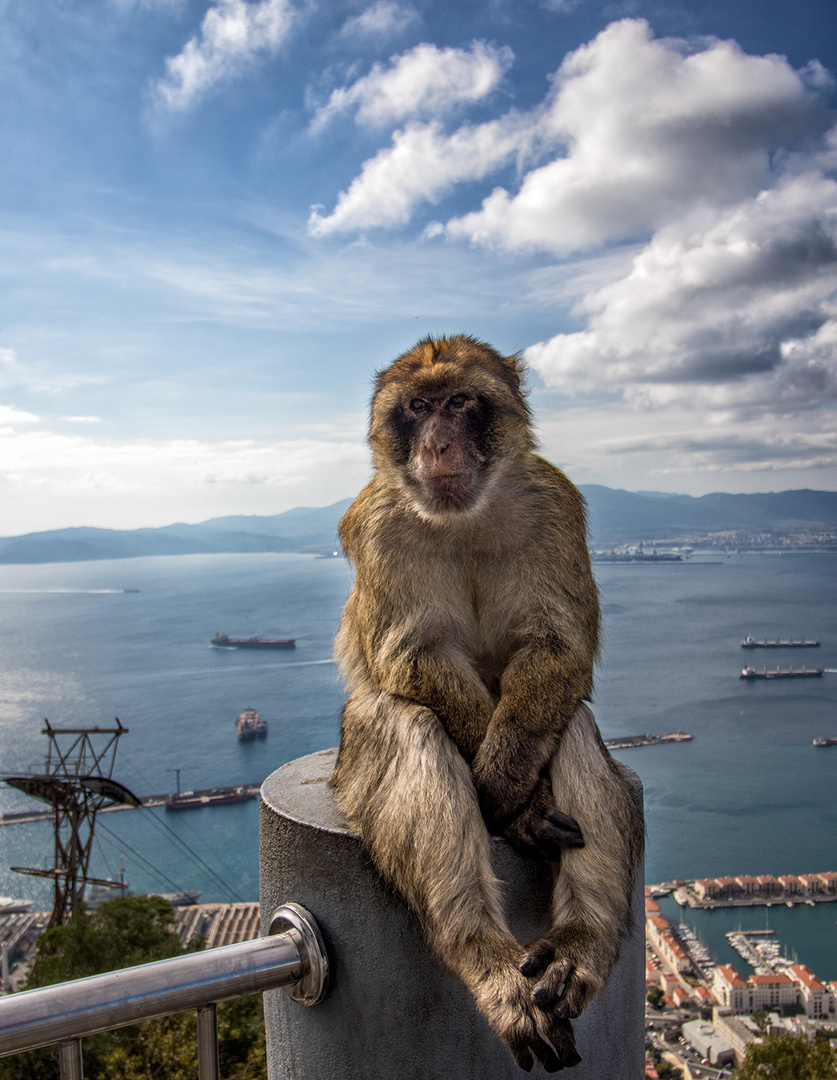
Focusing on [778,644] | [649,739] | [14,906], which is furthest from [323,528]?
[14,906]

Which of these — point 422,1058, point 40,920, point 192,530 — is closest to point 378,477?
point 422,1058

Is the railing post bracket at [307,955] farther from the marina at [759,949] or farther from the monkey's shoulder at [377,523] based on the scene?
the marina at [759,949]

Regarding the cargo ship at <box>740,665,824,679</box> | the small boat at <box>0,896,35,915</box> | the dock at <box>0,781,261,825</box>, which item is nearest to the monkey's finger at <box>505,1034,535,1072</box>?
the small boat at <box>0,896,35,915</box>

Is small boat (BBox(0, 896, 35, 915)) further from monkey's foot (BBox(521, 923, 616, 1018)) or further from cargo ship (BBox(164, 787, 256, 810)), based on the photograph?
monkey's foot (BBox(521, 923, 616, 1018))

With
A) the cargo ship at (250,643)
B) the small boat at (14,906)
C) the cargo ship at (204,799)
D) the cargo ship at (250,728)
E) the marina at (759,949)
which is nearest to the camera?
the marina at (759,949)

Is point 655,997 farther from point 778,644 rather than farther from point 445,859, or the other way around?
point 778,644

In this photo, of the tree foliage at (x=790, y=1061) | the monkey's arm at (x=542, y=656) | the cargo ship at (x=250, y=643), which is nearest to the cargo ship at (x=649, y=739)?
the cargo ship at (x=250, y=643)

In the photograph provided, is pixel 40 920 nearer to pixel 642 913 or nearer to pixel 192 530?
pixel 642 913
